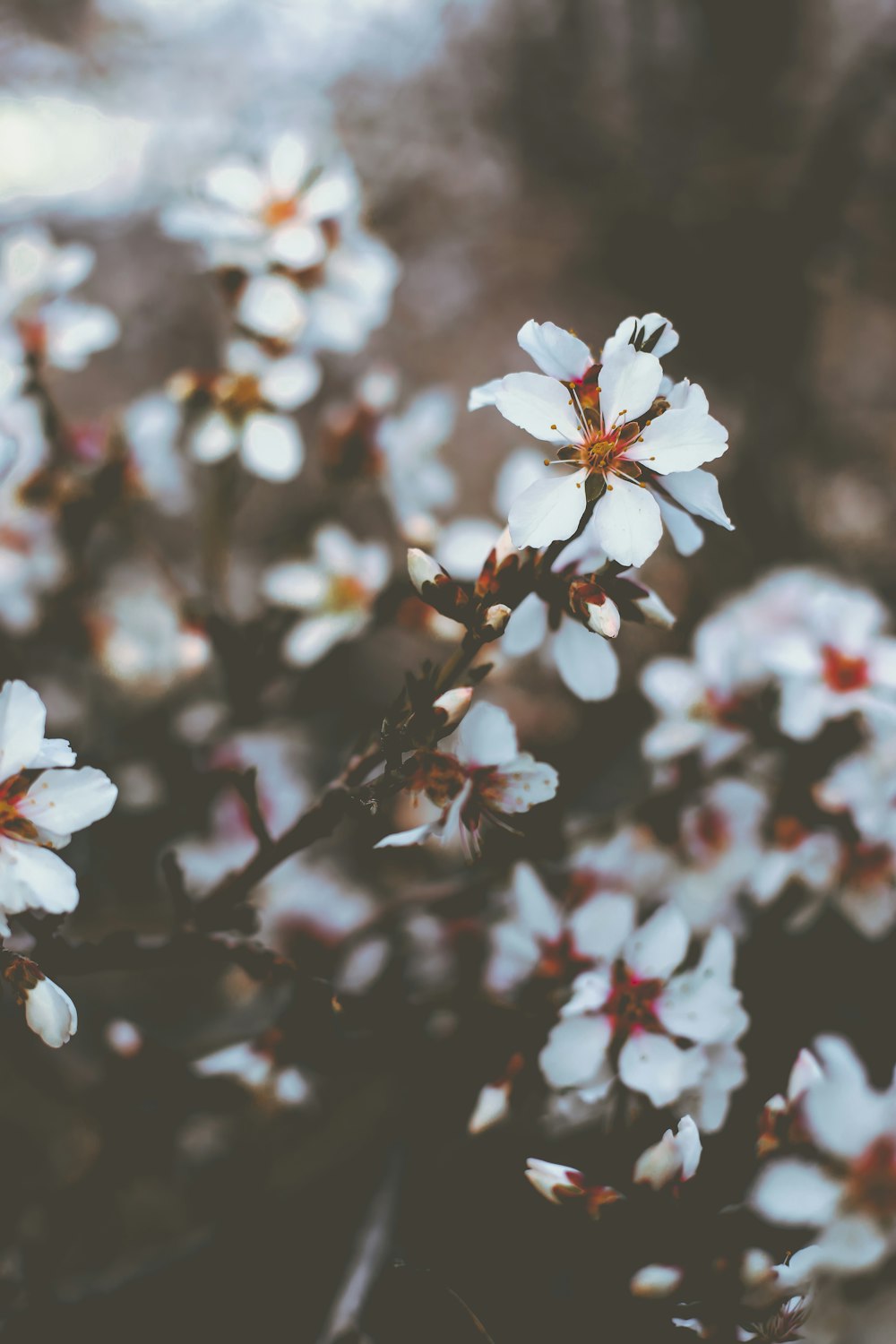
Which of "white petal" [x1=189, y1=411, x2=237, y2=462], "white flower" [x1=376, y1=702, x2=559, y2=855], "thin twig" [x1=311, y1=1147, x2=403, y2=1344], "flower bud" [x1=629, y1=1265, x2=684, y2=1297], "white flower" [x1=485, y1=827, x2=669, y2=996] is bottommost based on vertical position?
"thin twig" [x1=311, y1=1147, x2=403, y2=1344]

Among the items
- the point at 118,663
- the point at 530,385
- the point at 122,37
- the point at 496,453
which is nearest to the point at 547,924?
the point at 530,385

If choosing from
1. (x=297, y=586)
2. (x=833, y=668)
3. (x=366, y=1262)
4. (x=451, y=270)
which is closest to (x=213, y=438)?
(x=297, y=586)

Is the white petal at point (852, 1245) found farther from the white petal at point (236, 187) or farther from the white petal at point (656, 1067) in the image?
the white petal at point (236, 187)

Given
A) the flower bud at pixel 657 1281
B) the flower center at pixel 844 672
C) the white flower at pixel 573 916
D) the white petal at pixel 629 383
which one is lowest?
the flower bud at pixel 657 1281

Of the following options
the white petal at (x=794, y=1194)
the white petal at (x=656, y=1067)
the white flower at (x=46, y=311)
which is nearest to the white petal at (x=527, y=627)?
the white petal at (x=656, y=1067)

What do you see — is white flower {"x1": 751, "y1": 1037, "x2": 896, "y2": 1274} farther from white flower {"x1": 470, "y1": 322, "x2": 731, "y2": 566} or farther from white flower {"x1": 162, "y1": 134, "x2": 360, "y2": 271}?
white flower {"x1": 162, "y1": 134, "x2": 360, "y2": 271}

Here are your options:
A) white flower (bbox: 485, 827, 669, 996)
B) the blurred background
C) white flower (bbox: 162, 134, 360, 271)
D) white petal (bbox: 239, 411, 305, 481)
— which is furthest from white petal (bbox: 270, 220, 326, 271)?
white flower (bbox: 485, 827, 669, 996)
